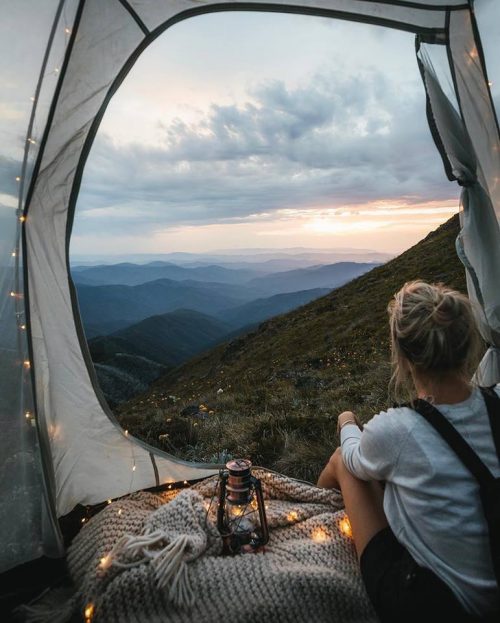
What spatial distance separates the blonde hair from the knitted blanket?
51.7 inches

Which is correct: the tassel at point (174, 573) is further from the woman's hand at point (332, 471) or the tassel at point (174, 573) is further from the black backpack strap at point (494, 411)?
the black backpack strap at point (494, 411)

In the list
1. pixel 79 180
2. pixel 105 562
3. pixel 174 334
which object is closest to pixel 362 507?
pixel 105 562

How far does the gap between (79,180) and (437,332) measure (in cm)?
288

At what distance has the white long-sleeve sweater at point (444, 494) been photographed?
5.50ft

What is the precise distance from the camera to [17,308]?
9.70 feet

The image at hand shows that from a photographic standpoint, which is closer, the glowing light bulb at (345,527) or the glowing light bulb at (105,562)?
the glowing light bulb at (105,562)

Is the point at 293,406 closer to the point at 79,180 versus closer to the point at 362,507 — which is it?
the point at 362,507

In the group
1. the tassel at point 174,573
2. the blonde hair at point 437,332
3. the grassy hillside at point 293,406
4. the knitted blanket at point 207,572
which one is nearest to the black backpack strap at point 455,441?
the blonde hair at point 437,332

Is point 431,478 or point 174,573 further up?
point 431,478

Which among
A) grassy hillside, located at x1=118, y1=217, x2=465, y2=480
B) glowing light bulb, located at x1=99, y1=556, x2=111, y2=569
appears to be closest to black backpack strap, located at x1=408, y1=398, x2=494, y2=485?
glowing light bulb, located at x1=99, y1=556, x2=111, y2=569

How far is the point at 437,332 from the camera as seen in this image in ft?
6.16

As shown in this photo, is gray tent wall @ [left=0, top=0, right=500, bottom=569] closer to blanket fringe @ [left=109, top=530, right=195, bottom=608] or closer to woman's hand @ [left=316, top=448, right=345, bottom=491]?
blanket fringe @ [left=109, top=530, right=195, bottom=608]

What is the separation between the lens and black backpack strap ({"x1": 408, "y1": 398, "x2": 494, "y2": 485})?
5.47 ft

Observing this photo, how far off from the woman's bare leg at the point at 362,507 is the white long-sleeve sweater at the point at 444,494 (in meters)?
0.35
